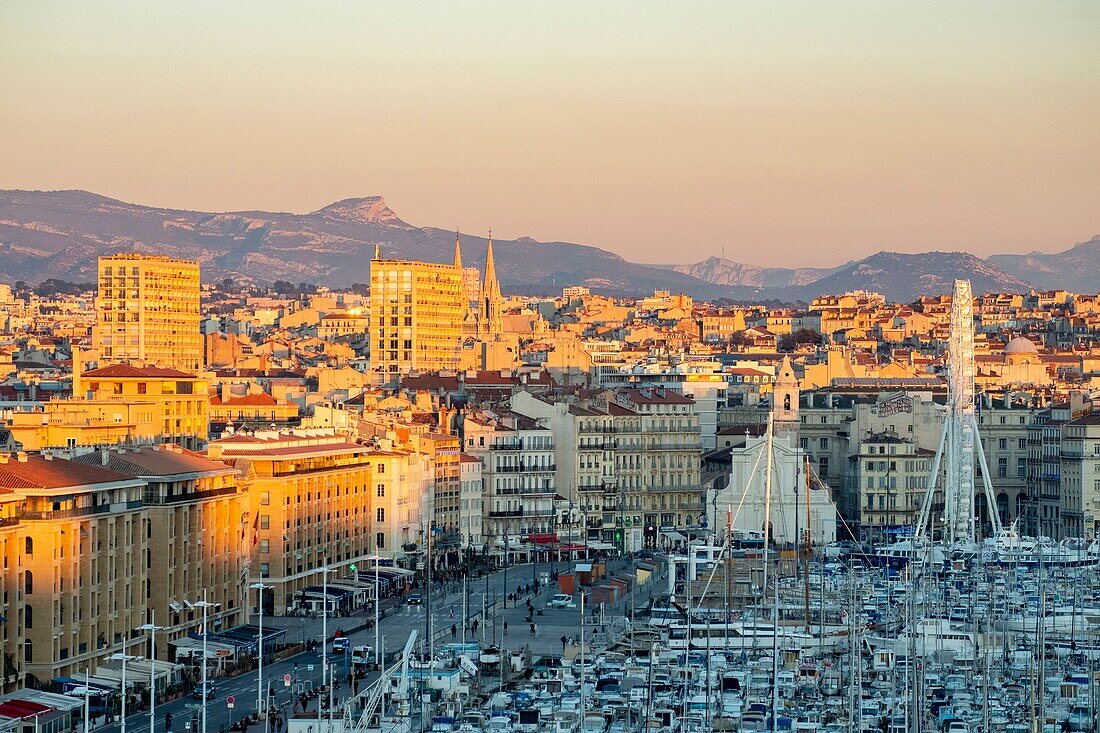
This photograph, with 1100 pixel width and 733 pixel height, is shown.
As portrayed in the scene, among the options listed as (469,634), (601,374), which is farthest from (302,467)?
(601,374)

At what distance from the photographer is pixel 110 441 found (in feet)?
274

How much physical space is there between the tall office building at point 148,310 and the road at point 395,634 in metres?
98.9

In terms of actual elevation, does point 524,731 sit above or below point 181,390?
below

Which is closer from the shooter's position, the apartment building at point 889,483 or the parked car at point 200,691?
the parked car at point 200,691

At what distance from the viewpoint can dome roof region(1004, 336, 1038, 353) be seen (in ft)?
540

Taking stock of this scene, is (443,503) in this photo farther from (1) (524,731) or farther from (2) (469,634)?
(1) (524,731)

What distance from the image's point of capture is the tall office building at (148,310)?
18875 centimetres

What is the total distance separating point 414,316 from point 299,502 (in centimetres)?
11100

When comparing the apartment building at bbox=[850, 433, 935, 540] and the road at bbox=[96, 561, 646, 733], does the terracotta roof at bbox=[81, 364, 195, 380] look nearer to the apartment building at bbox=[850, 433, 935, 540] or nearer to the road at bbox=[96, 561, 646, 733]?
the road at bbox=[96, 561, 646, 733]

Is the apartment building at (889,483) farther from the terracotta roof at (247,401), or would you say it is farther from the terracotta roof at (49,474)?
the terracotta roof at (49,474)

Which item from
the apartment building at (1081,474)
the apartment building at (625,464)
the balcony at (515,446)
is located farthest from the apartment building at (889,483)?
the balcony at (515,446)

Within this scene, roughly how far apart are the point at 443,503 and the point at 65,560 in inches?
1423

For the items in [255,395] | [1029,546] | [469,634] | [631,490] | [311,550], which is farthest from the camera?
[255,395]

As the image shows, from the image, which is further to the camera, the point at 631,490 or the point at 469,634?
the point at 631,490
